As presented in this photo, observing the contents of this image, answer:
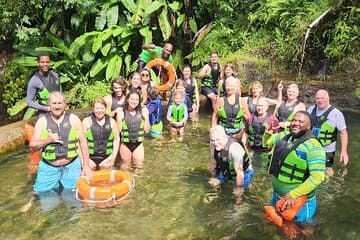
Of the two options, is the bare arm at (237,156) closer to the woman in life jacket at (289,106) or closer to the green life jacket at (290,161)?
the green life jacket at (290,161)

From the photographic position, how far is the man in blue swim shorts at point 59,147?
5934mm

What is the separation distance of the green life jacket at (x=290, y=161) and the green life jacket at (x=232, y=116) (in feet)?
9.04

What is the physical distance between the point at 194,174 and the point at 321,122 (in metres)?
2.14

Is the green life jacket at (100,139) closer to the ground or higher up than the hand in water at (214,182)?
higher up

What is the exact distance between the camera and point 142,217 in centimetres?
610

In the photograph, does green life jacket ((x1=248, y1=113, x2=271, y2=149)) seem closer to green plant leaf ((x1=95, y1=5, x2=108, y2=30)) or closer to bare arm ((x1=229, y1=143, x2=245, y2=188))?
bare arm ((x1=229, y1=143, x2=245, y2=188))

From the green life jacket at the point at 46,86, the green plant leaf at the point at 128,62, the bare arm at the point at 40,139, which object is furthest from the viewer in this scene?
the green plant leaf at the point at 128,62

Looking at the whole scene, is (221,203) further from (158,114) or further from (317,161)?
(158,114)

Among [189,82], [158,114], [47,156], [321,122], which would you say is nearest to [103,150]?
[47,156]

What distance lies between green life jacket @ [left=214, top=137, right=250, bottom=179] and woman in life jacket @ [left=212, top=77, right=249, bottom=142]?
1.53 meters

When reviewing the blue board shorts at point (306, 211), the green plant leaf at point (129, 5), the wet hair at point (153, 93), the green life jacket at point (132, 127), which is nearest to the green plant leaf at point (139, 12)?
the green plant leaf at point (129, 5)

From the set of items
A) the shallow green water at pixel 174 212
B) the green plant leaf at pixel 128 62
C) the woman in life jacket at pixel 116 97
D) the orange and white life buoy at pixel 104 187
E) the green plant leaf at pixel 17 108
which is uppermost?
the green plant leaf at pixel 128 62

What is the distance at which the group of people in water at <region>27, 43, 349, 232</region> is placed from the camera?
16.7 feet

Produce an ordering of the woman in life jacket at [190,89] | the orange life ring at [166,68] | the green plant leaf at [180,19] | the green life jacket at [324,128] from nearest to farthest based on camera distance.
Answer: the green life jacket at [324,128] → the woman in life jacket at [190,89] → the orange life ring at [166,68] → the green plant leaf at [180,19]
